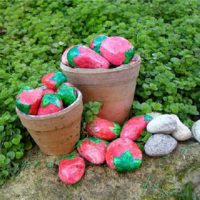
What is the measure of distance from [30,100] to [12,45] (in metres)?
1.39

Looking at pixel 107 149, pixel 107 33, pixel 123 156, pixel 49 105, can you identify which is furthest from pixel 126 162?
pixel 107 33

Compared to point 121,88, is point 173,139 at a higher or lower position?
lower

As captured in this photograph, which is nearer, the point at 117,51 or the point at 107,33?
the point at 117,51

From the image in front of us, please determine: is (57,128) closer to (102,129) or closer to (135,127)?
(102,129)

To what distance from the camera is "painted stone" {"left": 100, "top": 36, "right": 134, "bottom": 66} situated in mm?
2057

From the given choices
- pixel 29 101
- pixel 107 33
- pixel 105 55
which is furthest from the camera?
pixel 107 33

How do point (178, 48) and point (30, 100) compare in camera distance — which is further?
point (178, 48)

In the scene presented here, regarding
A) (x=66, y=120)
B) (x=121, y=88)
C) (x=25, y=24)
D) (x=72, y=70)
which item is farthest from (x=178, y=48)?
(x=25, y=24)

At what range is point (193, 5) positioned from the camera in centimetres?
339

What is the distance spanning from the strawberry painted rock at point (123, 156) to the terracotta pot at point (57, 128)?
229 mm

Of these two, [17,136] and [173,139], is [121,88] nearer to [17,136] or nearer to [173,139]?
[173,139]

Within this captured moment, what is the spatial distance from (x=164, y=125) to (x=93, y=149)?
0.42 m

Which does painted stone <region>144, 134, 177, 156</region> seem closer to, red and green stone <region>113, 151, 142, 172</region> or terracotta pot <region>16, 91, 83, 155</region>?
red and green stone <region>113, 151, 142, 172</region>

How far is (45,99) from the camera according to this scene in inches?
74.8
